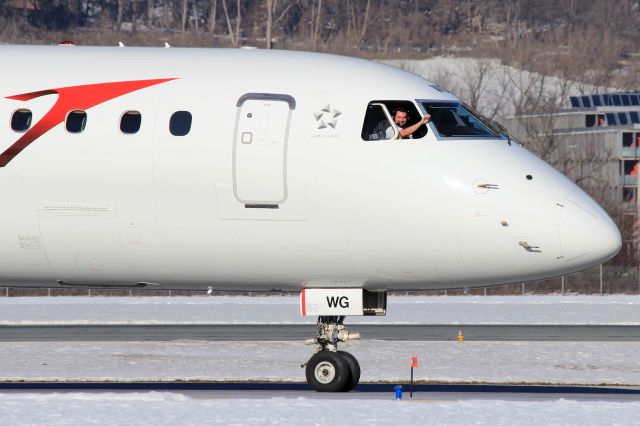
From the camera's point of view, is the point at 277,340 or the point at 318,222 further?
the point at 277,340

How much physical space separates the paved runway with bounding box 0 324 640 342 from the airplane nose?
17542mm

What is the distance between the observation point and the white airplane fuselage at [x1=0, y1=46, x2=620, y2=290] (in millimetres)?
22266

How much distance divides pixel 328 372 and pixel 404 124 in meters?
4.56

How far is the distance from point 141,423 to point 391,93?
6.90 m

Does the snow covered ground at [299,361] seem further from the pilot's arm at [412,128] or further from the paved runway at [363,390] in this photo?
the pilot's arm at [412,128]

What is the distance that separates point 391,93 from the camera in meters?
23.1

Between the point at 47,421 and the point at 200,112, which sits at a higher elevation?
the point at 200,112

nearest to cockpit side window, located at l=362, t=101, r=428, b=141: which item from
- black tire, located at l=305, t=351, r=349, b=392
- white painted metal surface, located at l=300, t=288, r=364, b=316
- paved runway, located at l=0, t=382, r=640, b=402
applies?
white painted metal surface, located at l=300, t=288, r=364, b=316

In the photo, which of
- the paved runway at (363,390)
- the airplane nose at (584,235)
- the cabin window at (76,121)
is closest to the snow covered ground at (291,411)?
the paved runway at (363,390)

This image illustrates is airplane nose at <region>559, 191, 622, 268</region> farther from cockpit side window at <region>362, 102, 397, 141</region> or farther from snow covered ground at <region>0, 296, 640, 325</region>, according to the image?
snow covered ground at <region>0, 296, 640, 325</region>

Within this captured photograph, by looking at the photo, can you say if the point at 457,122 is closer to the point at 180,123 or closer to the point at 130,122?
the point at 180,123

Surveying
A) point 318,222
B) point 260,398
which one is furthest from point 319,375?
point 318,222

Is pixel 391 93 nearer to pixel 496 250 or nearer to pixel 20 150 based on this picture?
pixel 496 250

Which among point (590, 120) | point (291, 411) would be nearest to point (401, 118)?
point (291, 411)
